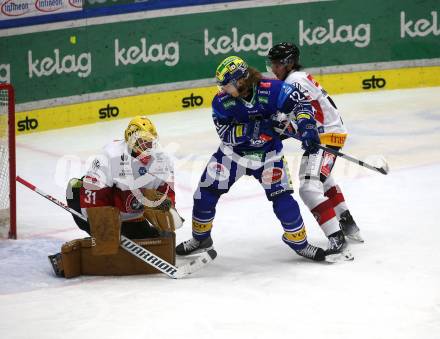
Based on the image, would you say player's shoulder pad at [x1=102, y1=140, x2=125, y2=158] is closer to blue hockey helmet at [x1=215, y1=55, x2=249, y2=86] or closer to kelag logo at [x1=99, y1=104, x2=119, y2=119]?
blue hockey helmet at [x1=215, y1=55, x2=249, y2=86]

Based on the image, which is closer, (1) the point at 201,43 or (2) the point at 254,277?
(2) the point at 254,277

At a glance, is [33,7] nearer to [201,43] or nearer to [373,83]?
[201,43]

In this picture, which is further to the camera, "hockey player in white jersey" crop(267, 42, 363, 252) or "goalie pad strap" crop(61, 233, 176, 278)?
"hockey player in white jersey" crop(267, 42, 363, 252)

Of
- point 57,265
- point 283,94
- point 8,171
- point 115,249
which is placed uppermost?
Result: point 283,94

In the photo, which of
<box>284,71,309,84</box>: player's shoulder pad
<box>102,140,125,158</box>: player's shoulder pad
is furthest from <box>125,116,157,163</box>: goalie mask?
<box>284,71,309,84</box>: player's shoulder pad

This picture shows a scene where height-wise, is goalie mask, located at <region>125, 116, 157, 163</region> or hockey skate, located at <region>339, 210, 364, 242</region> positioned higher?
goalie mask, located at <region>125, 116, 157, 163</region>

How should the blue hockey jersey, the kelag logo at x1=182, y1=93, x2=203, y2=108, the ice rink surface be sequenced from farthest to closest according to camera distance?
the kelag logo at x1=182, y1=93, x2=203, y2=108 → the blue hockey jersey → the ice rink surface

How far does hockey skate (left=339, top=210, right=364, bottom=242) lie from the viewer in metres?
6.24

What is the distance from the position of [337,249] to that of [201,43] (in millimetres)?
4838

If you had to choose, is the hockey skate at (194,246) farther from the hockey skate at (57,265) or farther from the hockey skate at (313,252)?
the hockey skate at (57,265)

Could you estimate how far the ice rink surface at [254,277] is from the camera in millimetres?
4730

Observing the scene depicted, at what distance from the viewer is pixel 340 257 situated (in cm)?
580

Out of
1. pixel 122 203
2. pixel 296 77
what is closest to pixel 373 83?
pixel 296 77

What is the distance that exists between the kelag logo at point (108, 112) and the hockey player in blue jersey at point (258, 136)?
434 cm
